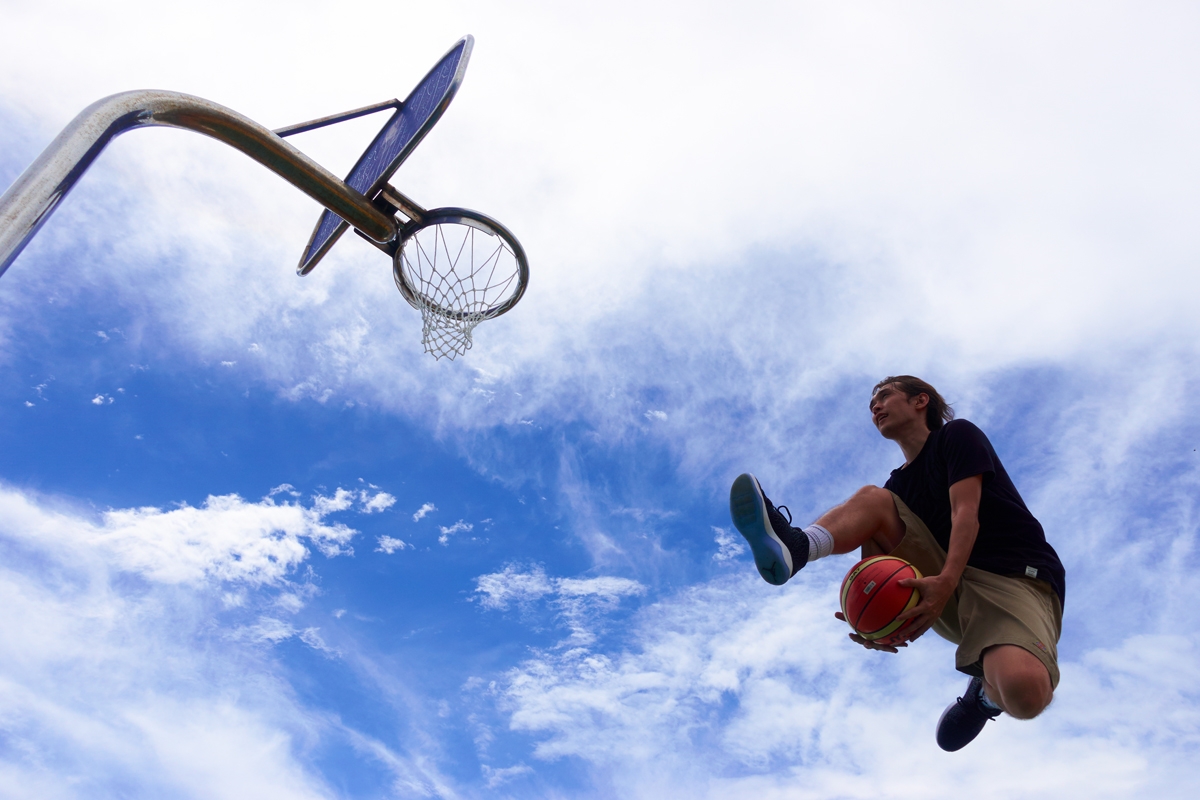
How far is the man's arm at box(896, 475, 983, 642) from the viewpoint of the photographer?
12.4 ft

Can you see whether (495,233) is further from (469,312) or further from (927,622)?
(927,622)

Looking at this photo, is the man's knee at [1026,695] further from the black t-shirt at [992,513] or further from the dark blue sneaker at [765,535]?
the dark blue sneaker at [765,535]

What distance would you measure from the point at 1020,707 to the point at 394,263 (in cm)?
394

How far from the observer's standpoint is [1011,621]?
3771 mm

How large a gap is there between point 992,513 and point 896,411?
0.84 m

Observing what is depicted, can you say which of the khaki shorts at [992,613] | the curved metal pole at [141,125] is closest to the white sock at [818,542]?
the khaki shorts at [992,613]

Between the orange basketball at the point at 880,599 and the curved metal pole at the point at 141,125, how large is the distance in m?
3.07

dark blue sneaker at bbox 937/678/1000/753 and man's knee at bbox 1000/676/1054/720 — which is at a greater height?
dark blue sneaker at bbox 937/678/1000/753

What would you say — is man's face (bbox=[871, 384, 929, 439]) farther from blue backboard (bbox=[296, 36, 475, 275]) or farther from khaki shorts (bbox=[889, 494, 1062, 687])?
blue backboard (bbox=[296, 36, 475, 275])

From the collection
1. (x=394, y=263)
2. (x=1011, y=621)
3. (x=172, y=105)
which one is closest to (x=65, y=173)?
(x=172, y=105)

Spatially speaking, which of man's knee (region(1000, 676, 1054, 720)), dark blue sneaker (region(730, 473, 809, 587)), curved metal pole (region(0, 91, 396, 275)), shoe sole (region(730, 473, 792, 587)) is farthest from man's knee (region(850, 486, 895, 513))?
curved metal pole (region(0, 91, 396, 275))

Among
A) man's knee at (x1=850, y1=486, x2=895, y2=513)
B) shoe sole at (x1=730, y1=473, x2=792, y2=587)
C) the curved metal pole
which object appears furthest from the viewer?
man's knee at (x1=850, y1=486, x2=895, y2=513)

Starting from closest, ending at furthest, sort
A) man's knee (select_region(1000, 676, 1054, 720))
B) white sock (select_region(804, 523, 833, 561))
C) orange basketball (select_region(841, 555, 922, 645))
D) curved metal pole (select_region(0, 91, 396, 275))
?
curved metal pole (select_region(0, 91, 396, 275))
man's knee (select_region(1000, 676, 1054, 720))
orange basketball (select_region(841, 555, 922, 645))
white sock (select_region(804, 523, 833, 561))

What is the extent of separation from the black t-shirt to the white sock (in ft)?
2.10
